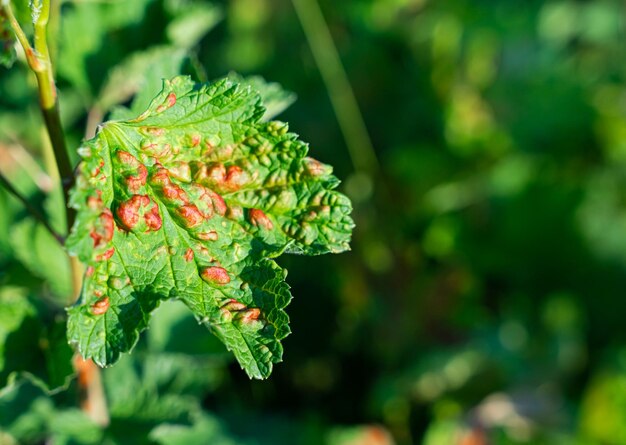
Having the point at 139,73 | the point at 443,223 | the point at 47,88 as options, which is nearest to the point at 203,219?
the point at 47,88

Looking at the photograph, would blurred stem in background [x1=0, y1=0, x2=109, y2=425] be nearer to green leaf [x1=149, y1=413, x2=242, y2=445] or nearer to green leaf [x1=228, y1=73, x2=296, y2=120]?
green leaf [x1=228, y1=73, x2=296, y2=120]

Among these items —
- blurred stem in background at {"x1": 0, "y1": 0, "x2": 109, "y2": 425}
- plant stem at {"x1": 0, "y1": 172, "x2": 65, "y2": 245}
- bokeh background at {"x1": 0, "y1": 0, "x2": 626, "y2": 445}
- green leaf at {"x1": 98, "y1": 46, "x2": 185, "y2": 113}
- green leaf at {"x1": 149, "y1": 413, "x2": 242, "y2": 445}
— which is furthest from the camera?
bokeh background at {"x1": 0, "y1": 0, "x2": 626, "y2": 445}

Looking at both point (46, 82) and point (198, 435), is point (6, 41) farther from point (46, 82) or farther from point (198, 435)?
point (198, 435)

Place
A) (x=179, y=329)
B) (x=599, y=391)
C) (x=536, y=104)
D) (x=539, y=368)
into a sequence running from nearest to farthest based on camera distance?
1. (x=179, y=329)
2. (x=599, y=391)
3. (x=539, y=368)
4. (x=536, y=104)

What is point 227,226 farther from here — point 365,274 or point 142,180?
point 365,274

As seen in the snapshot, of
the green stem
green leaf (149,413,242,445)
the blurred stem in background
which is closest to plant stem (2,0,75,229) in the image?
the blurred stem in background

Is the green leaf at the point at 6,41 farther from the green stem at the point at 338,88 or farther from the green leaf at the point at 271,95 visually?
the green stem at the point at 338,88

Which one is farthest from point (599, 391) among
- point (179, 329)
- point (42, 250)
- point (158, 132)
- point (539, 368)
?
point (158, 132)

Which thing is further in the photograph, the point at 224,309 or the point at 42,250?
the point at 42,250
